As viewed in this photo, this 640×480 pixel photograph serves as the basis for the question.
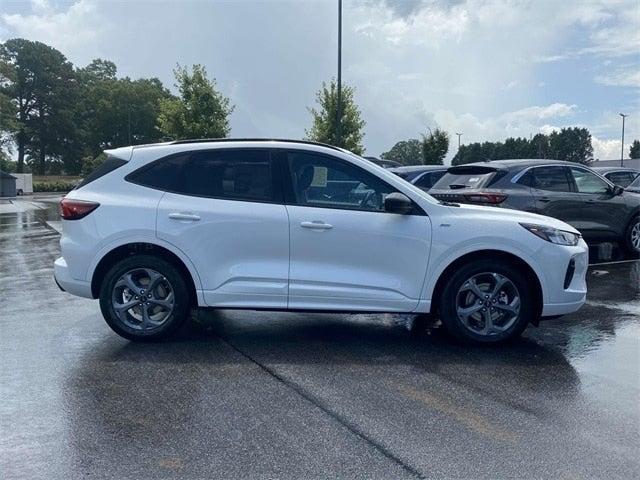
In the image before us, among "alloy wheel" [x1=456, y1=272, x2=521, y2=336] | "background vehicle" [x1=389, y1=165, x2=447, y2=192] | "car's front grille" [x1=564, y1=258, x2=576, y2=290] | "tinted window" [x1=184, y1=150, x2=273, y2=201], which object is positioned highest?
"background vehicle" [x1=389, y1=165, x2=447, y2=192]

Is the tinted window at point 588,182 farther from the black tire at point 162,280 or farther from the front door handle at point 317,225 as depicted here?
the black tire at point 162,280

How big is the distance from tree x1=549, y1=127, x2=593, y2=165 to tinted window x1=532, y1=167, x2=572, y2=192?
9737 centimetres

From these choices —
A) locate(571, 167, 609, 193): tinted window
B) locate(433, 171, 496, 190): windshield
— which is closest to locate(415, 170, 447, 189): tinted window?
locate(433, 171, 496, 190): windshield

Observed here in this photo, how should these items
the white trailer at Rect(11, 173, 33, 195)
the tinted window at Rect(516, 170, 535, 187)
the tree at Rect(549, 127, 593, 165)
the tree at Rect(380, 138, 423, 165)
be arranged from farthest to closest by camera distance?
the tree at Rect(549, 127, 593, 165), the tree at Rect(380, 138, 423, 165), the white trailer at Rect(11, 173, 33, 195), the tinted window at Rect(516, 170, 535, 187)

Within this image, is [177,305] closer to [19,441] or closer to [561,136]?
[19,441]

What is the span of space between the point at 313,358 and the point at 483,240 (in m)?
1.84

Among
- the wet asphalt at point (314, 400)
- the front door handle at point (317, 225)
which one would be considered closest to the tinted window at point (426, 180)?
the wet asphalt at point (314, 400)

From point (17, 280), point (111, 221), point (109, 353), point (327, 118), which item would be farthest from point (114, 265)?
point (327, 118)

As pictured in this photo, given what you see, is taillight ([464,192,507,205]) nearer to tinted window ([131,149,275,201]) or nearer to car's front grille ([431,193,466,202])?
car's front grille ([431,193,466,202])

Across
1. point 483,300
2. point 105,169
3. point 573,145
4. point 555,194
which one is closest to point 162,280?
point 105,169

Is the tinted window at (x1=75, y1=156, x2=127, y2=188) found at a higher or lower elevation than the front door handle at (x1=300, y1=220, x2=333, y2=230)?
higher

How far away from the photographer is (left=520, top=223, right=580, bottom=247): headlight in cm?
562

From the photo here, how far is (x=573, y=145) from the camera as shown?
10250 centimetres

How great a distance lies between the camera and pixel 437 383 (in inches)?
184
